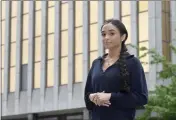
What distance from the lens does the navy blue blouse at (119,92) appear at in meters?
3.20

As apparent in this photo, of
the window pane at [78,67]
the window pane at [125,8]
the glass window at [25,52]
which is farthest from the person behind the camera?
the glass window at [25,52]

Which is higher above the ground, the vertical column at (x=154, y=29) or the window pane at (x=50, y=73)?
the vertical column at (x=154, y=29)

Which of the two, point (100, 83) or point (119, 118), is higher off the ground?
point (100, 83)

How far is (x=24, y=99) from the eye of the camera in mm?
41406

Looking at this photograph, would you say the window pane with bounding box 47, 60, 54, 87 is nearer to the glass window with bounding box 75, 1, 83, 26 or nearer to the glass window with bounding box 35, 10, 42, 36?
the glass window with bounding box 35, 10, 42, 36

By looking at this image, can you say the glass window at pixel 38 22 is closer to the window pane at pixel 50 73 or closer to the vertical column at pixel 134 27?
the window pane at pixel 50 73

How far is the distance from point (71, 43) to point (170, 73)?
2086 centimetres

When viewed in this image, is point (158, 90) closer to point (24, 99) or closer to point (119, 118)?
point (119, 118)

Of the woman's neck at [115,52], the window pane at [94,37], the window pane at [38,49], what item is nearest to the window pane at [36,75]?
the window pane at [38,49]

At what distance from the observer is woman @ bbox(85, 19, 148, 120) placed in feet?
10.5

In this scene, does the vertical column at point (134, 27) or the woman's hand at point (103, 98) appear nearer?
the woman's hand at point (103, 98)

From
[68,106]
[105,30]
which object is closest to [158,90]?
[105,30]

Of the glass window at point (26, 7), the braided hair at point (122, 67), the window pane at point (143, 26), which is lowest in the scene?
the braided hair at point (122, 67)

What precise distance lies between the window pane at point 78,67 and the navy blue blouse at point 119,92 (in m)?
34.9
